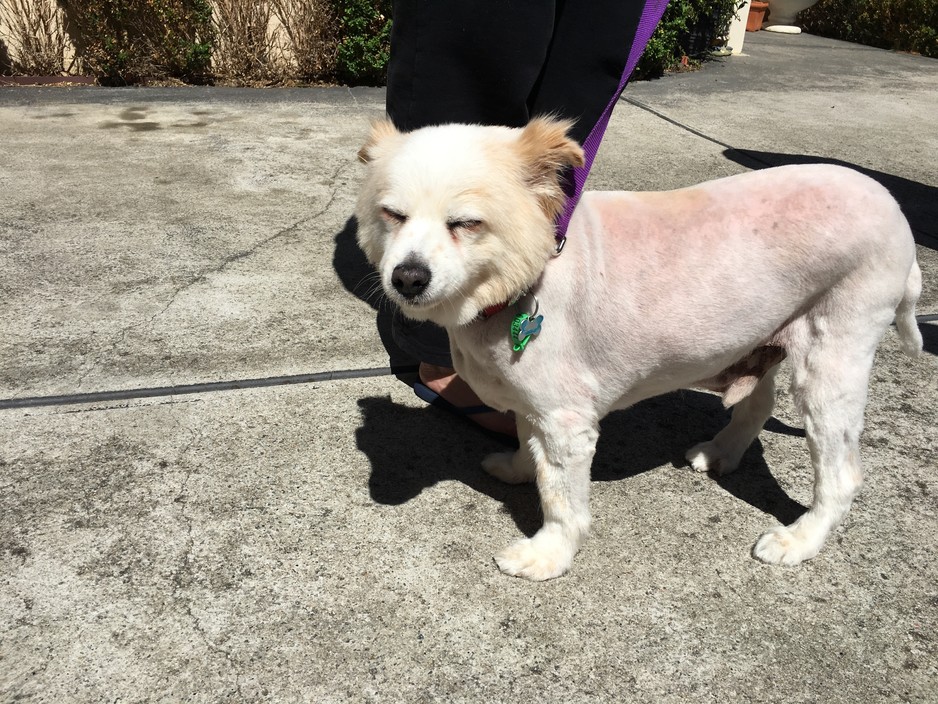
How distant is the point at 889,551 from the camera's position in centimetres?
241

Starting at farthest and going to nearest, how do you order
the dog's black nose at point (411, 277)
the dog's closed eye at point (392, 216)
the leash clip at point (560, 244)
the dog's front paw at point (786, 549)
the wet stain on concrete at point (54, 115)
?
1. the wet stain on concrete at point (54, 115)
2. the dog's front paw at point (786, 549)
3. the leash clip at point (560, 244)
4. the dog's closed eye at point (392, 216)
5. the dog's black nose at point (411, 277)

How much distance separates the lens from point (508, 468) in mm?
2691

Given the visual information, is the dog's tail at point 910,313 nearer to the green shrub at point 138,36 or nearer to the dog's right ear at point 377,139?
the dog's right ear at point 377,139

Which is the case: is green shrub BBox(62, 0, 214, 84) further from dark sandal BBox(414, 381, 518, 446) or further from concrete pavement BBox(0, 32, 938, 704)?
dark sandal BBox(414, 381, 518, 446)

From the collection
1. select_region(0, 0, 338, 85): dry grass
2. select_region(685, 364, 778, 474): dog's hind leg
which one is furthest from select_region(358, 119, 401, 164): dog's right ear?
select_region(0, 0, 338, 85): dry grass

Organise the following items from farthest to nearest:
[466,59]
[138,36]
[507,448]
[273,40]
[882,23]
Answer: [882,23] → [273,40] → [138,36] → [507,448] → [466,59]

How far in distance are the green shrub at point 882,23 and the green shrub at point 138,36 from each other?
10643 millimetres

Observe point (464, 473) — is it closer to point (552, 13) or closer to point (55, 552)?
point (55, 552)

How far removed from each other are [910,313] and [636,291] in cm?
97

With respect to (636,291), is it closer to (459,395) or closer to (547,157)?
(547,157)

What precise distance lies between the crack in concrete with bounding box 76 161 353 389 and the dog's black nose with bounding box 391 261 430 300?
6.05 ft

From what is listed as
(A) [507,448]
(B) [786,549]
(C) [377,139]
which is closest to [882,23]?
(A) [507,448]

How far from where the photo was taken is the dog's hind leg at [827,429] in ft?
7.35

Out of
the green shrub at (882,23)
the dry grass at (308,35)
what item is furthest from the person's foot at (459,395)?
the green shrub at (882,23)
